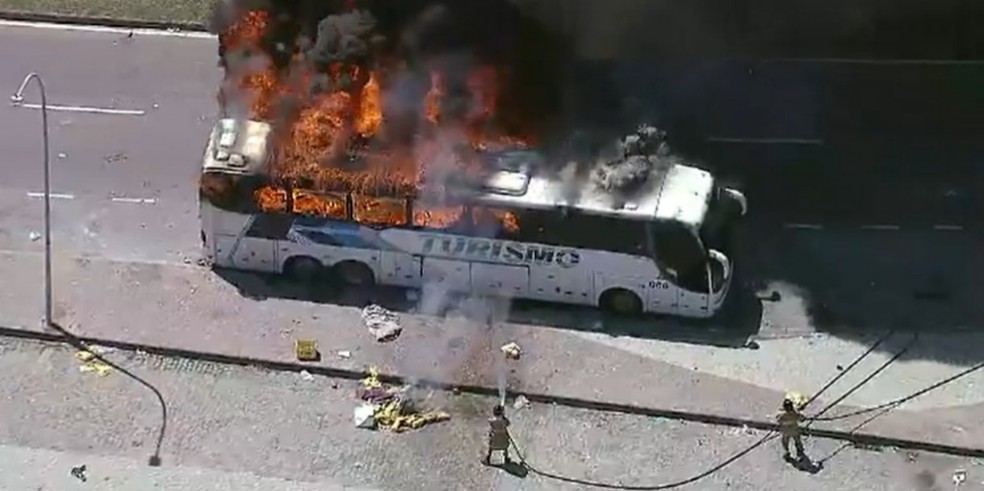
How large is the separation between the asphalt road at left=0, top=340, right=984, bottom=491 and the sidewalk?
0.56 m

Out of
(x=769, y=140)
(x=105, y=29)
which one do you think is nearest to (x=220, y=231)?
(x=105, y=29)

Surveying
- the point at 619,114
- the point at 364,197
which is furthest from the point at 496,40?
the point at 364,197

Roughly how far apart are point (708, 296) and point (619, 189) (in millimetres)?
2146

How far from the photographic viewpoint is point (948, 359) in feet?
82.0

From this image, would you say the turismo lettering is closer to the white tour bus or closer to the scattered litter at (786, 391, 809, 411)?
the white tour bus

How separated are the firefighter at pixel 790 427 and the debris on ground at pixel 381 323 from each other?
6002 mm

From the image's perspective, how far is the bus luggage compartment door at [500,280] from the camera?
1011 inches

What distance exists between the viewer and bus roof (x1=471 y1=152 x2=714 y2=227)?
81.6 feet

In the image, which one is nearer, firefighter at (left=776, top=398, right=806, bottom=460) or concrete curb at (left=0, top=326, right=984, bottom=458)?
firefighter at (left=776, top=398, right=806, bottom=460)

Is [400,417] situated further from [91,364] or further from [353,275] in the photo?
[91,364]

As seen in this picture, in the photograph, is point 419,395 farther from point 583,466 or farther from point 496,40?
point 496,40

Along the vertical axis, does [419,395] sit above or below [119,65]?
below

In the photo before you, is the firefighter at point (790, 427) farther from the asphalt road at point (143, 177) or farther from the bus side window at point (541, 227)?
the asphalt road at point (143, 177)

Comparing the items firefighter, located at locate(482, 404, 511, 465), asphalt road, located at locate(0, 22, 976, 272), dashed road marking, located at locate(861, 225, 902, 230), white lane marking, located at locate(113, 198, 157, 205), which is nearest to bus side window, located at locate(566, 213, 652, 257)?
firefighter, located at locate(482, 404, 511, 465)
